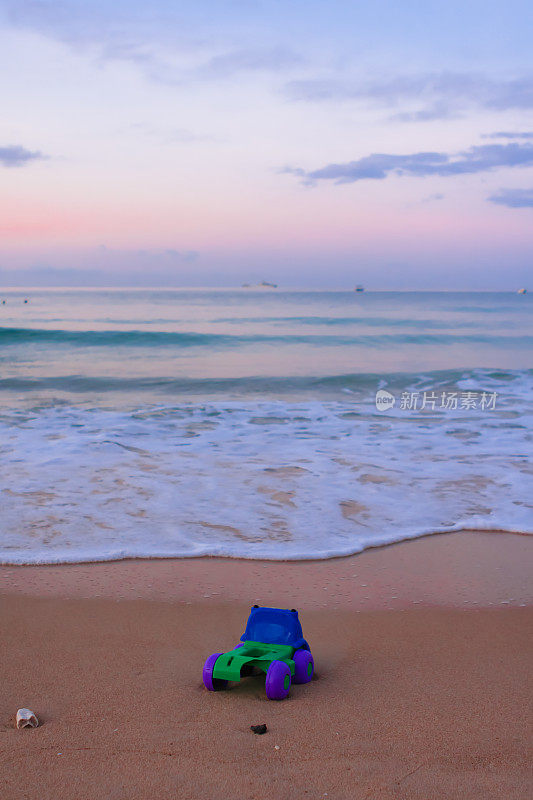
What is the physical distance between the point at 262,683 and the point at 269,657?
0.17 metres

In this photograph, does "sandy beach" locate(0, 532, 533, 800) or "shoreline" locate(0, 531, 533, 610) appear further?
"shoreline" locate(0, 531, 533, 610)

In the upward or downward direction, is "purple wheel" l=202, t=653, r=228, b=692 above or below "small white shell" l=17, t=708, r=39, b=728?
above

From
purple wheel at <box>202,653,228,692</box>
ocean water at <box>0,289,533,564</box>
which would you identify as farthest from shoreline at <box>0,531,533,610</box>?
purple wheel at <box>202,653,228,692</box>

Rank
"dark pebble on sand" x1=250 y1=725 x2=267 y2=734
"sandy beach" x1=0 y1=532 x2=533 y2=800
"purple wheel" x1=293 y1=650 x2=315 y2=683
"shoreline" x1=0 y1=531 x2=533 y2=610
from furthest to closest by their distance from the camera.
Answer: "shoreline" x1=0 y1=531 x2=533 y2=610 < "purple wheel" x1=293 y1=650 x2=315 y2=683 < "dark pebble on sand" x1=250 y1=725 x2=267 y2=734 < "sandy beach" x1=0 y1=532 x2=533 y2=800

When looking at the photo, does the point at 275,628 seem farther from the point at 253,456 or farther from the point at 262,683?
the point at 253,456

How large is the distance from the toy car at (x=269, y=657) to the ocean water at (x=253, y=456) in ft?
4.77

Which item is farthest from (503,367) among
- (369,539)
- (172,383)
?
(369,539)

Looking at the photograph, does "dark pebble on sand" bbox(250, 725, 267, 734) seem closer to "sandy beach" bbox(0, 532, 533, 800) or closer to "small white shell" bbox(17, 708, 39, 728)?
"sandy beach" bbox(0, 532, 533, 800)

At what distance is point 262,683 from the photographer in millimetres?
2484

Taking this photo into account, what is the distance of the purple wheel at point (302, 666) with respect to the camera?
246 cm

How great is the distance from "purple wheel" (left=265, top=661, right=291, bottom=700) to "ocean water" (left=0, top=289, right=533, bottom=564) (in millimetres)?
1738

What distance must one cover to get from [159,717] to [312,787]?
646 mm

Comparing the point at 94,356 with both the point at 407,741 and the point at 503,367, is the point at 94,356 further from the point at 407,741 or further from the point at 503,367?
the point at 407,741

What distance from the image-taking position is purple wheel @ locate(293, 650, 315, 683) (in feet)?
8.06
